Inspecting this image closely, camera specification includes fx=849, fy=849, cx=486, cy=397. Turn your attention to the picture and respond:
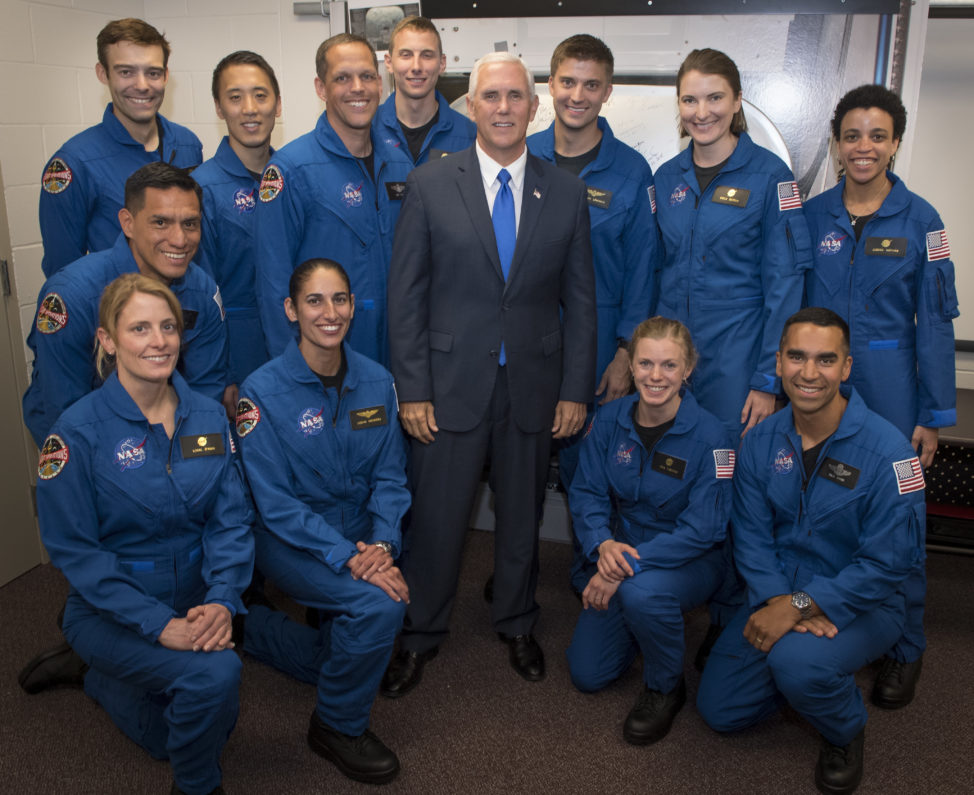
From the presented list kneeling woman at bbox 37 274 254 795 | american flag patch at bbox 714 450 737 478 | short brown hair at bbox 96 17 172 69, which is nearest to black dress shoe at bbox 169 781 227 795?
kneeling woman at bbox 37 274 254 795

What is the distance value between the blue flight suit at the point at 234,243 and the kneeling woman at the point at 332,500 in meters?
0.47

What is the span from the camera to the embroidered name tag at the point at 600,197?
2.86 meters

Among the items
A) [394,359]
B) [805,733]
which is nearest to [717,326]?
[394,359]

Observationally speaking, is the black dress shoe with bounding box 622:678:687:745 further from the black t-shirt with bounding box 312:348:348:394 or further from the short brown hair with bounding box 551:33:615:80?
the short brown hair with bounding box 551:33:615:80

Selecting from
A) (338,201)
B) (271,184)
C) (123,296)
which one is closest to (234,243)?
(271,184)

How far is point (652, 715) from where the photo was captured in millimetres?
2475

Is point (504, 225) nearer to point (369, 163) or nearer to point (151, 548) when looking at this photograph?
point (369, 163)

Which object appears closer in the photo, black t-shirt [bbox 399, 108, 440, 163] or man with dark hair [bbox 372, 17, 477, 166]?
man with dark hair [bbox 372, 17, 477, 166]

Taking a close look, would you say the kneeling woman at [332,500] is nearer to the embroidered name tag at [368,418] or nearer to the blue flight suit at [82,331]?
the embroidered name tag at [368,418]

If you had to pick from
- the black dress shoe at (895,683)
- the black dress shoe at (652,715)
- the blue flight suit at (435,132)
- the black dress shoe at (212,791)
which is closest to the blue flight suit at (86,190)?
the blue flight suit at (435,132)

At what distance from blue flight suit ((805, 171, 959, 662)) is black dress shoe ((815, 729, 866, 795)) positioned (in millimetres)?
516

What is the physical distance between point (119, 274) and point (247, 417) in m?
Result: 0.56

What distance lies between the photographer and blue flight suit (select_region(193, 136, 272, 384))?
292 cm

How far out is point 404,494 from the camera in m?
2.55
